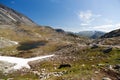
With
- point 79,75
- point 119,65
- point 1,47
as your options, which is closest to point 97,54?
point 119,65

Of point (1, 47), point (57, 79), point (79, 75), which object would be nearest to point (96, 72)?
point (79, 75)

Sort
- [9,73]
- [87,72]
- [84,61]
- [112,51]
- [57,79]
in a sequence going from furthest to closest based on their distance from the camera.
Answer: [112,51] < [84,61] < [9,73] < [87,72] < [57,79]

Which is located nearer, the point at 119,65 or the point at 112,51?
the point at 119,65

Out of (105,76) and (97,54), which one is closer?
(105,76)

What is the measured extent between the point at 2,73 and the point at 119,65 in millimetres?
28370

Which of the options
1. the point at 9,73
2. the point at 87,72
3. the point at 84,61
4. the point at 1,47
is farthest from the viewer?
the point at 1,47

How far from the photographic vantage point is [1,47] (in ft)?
341

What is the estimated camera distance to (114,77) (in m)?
39.7

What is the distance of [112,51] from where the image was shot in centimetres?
6431

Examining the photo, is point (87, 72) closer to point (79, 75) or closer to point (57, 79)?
point (79, 75)

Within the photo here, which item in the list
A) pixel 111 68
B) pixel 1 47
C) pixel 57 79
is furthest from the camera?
pixel 1 47

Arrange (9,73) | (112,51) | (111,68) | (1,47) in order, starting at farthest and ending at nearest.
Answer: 1. (1,47)
2. (112,51)
3. (9,73)
4. (111,68)

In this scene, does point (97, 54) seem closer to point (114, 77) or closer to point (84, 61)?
point (84, 61)

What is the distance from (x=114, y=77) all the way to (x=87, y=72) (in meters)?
5.94
